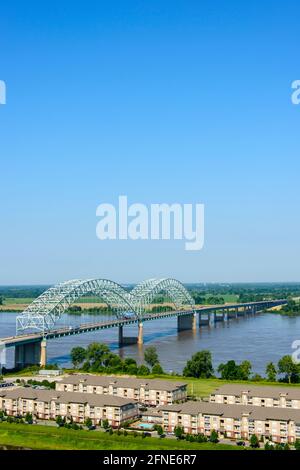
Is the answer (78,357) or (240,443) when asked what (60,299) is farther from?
(240,443)

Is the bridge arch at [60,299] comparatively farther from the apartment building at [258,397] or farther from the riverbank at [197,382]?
the apartment building at [258,397]

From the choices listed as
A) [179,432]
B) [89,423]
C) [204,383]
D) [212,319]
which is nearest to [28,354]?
[204,383]

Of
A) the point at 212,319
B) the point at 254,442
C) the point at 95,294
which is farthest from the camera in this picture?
the point at 212,319

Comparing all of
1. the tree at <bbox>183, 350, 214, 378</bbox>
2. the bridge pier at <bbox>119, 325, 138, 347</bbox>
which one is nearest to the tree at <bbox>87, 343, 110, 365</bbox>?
the tree at <bbox>183, 350, 214, 378</bbox>

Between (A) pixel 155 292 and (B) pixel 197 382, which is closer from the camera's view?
(B) pixel 197 382

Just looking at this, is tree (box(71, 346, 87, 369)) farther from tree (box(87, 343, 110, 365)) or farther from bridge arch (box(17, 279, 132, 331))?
bridge arch (box(17, 279, 132, 331))

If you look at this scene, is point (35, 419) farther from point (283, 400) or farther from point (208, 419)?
point (283, 400)

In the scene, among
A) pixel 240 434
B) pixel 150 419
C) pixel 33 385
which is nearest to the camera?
pixel 240 434
